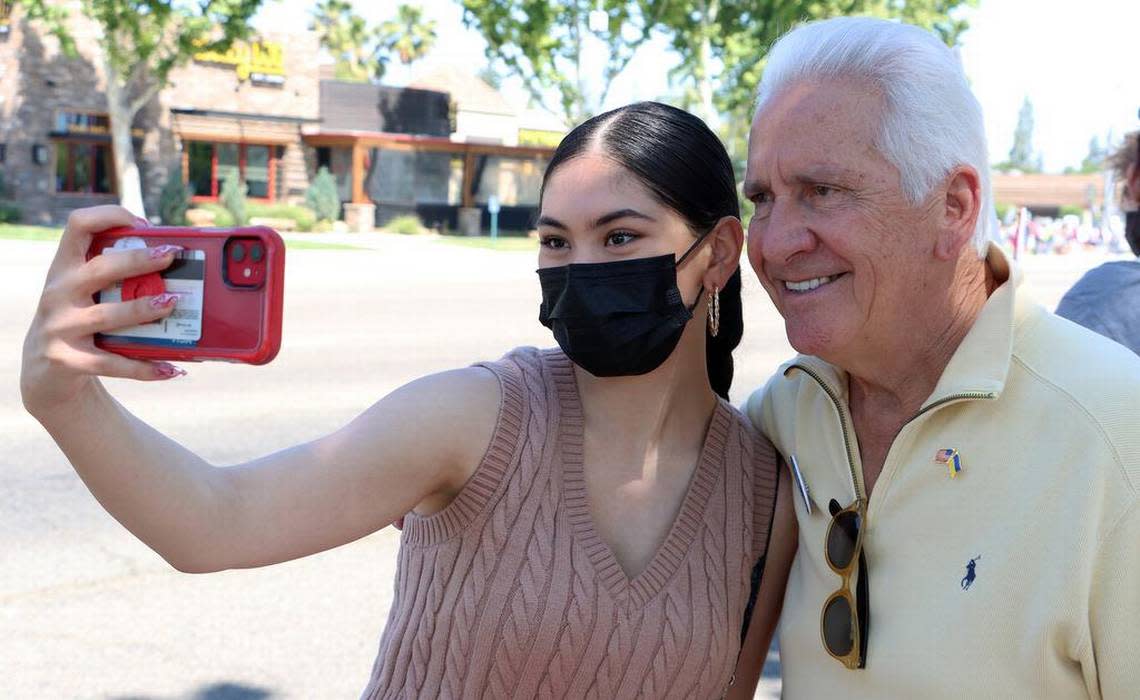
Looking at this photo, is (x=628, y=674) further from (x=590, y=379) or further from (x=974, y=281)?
(x=974, y=281)

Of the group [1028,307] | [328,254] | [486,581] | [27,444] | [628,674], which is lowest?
[328,254]

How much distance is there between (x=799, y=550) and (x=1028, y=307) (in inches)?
23.3

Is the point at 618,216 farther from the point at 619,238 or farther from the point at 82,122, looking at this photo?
the point at 82,122

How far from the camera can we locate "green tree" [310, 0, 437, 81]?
208 ft

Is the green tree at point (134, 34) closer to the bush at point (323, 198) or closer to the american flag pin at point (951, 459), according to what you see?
the bush at point (323, 198)

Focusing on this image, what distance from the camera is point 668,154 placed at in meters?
2.42

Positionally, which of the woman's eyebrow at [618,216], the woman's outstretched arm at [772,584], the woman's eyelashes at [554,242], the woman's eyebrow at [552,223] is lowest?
the woman's outstretched arm at [772,584]

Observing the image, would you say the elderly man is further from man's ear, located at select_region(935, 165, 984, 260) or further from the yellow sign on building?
the yellow sign on building

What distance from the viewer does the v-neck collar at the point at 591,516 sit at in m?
2.18

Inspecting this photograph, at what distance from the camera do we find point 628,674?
2.14 m

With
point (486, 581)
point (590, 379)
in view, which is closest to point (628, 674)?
point (486, 581)

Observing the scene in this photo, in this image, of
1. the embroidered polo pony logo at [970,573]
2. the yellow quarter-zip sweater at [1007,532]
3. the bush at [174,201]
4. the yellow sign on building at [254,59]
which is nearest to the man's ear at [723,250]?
the yellow quarter-zip sweater at [1007,532]

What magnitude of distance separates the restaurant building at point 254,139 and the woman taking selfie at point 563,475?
3252 centimetres

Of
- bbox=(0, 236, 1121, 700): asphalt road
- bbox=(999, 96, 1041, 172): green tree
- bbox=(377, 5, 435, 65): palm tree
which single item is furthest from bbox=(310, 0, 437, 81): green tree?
bbox=(999, 96, 1041, 172): green tree
